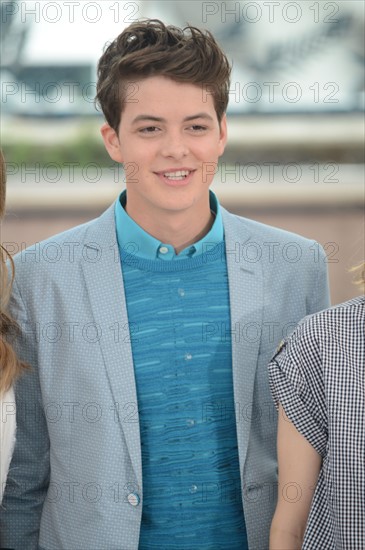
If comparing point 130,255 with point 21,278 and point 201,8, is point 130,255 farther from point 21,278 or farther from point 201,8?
point 201,8

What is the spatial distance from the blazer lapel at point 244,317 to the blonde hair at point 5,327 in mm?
364

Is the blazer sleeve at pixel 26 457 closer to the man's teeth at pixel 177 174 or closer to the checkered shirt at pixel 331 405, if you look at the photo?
the man's teeth at pixel 177 174

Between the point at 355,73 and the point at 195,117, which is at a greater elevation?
the point at 355,73

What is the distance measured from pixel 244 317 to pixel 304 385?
8.6 inches

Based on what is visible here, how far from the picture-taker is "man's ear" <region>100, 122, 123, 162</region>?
1.58 meters

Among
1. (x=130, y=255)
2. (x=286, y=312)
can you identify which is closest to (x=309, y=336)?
(x=286, y=312)

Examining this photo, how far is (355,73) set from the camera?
385 centimetres

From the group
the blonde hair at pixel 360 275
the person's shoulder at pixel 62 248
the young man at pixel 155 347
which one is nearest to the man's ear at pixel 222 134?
the young man at pixel 155 347

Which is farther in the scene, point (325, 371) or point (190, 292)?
point (190, 292)

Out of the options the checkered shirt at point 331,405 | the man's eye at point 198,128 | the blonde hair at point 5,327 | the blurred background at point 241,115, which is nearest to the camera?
the checkered shirt at point 331,405

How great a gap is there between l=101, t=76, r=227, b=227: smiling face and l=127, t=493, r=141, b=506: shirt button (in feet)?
1.55

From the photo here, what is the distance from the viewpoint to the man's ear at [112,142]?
5.19 feet

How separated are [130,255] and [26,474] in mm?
418

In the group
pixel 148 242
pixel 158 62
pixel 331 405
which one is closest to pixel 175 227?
pixel 148 242
